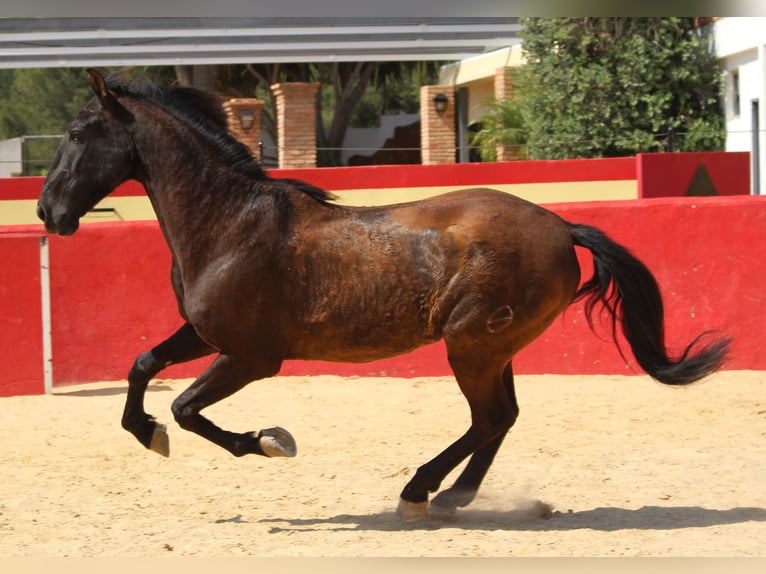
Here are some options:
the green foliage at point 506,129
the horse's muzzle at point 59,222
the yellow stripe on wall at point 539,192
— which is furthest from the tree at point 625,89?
the horse's muzzle at point 59,222

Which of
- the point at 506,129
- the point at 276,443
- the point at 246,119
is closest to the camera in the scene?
the point at 276,443

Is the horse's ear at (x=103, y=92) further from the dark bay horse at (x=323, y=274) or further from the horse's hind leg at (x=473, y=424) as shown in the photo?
the horse's hind leg at (x=473, y=424)

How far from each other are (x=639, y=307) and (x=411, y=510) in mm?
1493

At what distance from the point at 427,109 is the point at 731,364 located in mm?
11749

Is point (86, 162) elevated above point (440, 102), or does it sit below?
below

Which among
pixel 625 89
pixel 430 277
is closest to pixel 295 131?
pixel 625 89

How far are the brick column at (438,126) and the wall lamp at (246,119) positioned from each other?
334cm

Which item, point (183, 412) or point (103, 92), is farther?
point (103, 92)

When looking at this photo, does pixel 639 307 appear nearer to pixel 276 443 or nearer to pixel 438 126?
pixel 276 443

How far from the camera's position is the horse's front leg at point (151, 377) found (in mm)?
5262

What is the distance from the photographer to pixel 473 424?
5.20 meters

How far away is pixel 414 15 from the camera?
3.02 m

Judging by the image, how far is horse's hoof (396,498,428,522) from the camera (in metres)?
5.20

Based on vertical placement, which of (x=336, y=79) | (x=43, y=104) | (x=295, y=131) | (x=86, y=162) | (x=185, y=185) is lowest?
(x=185, y=185)
